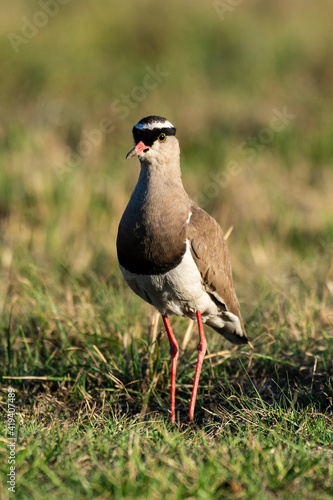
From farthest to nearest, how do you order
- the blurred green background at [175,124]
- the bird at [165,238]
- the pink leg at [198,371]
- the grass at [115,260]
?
1. the blurred green background at [175,124]
2. the pink leg at [198,371]
3. the bird at [165,238]
4. the grass at [115,260]

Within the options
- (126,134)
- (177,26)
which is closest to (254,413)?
(126,134)

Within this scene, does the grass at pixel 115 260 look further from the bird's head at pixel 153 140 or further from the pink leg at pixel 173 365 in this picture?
the bird's head at pixel 153 140

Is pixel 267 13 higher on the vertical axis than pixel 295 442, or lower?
higher

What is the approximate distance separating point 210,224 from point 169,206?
1.12ft

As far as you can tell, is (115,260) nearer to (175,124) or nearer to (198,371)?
(198,371)

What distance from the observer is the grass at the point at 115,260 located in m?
2.93

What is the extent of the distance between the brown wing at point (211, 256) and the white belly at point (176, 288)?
0.20ft

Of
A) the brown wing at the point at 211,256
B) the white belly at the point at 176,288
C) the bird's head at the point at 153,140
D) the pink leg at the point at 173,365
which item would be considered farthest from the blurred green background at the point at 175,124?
the bird's head at the point at 153,140

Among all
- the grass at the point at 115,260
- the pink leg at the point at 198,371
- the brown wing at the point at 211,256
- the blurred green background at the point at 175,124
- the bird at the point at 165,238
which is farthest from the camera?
the blurred green background at the point at 175,124

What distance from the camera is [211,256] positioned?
3865mm

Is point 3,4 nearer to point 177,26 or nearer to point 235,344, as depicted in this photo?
A: point 177,26

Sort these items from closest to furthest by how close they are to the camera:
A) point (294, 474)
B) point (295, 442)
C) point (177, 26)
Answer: point (294, 474) < point (295, 442) < point (177, 26)

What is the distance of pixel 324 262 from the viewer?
6113 millimetres

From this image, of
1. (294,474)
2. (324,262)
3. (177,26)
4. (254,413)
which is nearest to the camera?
(294,474)
